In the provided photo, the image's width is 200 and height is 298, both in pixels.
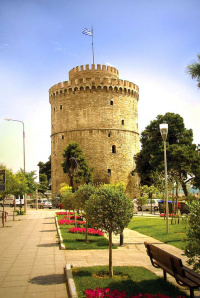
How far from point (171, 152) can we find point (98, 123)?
41.7ft

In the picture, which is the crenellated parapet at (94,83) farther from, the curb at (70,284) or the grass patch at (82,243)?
the curb at (70,284)

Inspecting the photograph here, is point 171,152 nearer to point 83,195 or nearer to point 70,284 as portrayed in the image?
point 83,195

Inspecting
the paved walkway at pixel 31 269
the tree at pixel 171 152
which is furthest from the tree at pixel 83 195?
the tree at pixel 171 152

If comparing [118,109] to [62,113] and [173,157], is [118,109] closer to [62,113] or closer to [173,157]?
[62,113]

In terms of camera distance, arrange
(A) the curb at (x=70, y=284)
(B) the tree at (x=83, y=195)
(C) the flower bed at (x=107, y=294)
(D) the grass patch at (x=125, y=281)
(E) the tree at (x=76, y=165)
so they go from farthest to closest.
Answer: (E) the tree at (x=76, y=165)
(B) the tree at (x=83, y=195)
(D) the grass patch at (x=125, y=281)
(A) the curb at (x=70, y=284)
(C) the flower bed at (x=107, y=294)

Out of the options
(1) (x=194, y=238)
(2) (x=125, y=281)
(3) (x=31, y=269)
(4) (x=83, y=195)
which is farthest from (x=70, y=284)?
(4) (x=83, y=195)

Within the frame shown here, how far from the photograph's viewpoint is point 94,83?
4491 cm

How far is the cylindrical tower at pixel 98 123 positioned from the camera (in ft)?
145

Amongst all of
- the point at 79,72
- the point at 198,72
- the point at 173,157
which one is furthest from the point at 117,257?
the point at 79,72

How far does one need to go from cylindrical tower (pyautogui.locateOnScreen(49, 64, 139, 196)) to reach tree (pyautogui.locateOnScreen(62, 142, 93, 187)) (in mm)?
2516

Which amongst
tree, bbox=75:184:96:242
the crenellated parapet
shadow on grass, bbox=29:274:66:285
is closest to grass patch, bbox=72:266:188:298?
shadow on grass, bbox=29:274:66:285

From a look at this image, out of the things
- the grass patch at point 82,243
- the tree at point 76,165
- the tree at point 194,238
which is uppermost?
the tree at point 76,165

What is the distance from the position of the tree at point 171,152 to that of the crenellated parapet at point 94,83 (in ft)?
28.5

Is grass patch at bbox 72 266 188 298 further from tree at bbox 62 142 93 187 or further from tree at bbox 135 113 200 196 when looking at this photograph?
tree at bbox 62 142 93 187
